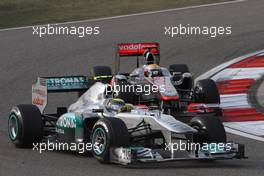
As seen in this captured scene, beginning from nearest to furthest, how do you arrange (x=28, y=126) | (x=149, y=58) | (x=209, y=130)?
1. (x=209, y=130)
2. (x=28, y=126)
3. (x=149, y=58)

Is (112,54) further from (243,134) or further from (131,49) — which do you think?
(243,134)

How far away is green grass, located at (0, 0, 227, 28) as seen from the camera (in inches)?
1029

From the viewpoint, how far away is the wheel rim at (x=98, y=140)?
10.8m

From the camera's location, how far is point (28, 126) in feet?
39.9

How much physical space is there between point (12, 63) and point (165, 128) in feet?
34.7

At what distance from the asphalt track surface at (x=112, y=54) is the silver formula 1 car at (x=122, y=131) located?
17cm

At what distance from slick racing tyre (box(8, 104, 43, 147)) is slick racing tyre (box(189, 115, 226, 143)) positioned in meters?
2.39

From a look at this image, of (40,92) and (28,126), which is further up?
(40,92)

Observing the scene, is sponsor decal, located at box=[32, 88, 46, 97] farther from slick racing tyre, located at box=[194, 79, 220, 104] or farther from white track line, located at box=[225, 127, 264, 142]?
white track line, located at box=[225, 127, 264, 142]

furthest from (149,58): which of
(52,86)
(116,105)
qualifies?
(116,105)

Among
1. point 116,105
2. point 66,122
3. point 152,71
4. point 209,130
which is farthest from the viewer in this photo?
point 152,71

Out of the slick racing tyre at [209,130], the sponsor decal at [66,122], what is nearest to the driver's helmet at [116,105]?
the sponsor decal at [66,122]

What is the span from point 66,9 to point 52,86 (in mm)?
14537

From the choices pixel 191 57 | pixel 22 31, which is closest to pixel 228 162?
pixel 191 57
